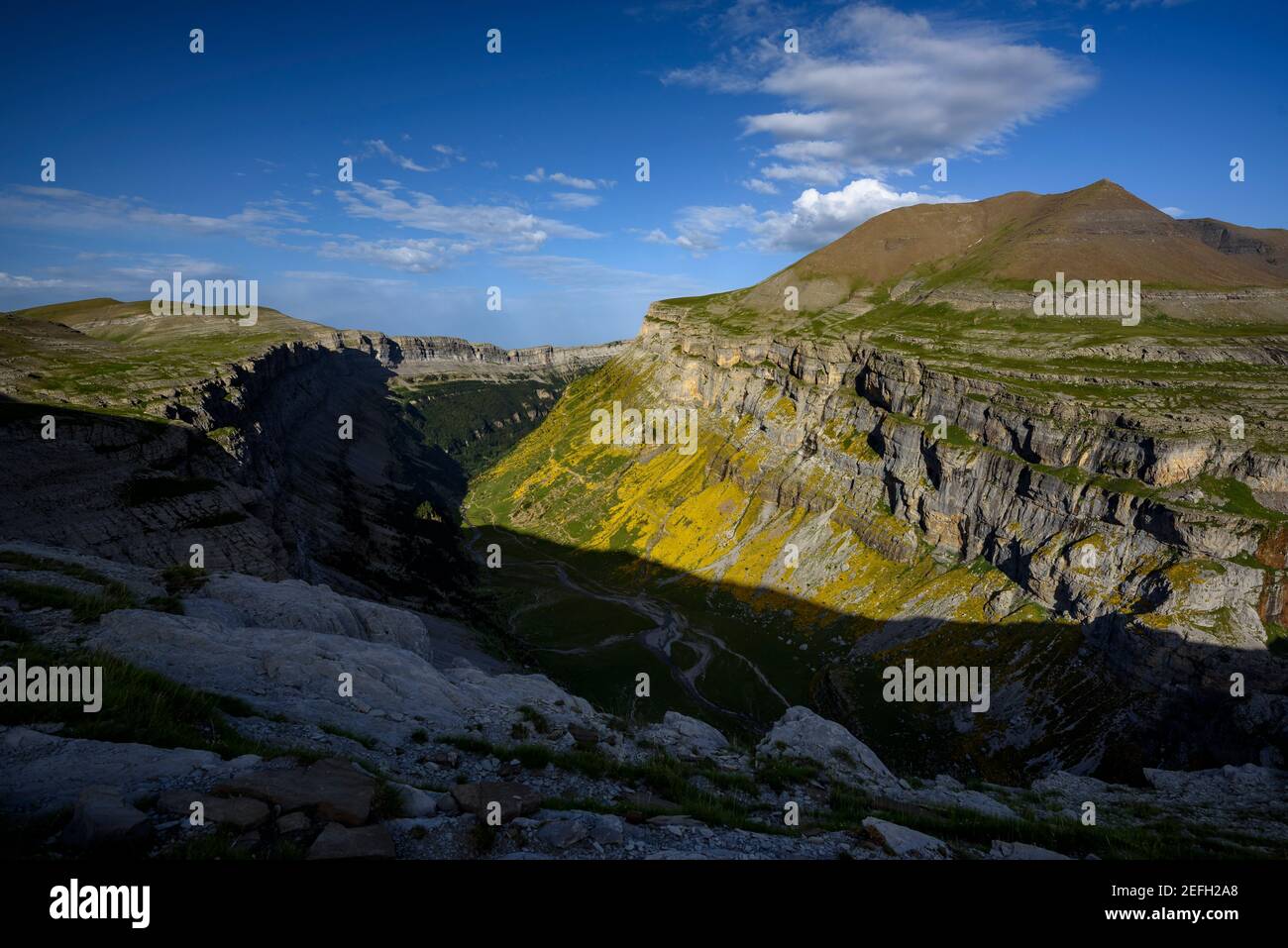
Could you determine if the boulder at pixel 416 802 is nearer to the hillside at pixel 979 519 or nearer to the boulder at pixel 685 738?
the boulder at pixel 685 738

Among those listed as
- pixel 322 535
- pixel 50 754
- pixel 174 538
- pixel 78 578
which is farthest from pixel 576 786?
pixel 322 535

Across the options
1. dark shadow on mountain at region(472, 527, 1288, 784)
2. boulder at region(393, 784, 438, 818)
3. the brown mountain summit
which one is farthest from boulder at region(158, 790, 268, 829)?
the brown mountain summit

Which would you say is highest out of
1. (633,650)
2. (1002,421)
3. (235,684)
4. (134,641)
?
(1002,421)

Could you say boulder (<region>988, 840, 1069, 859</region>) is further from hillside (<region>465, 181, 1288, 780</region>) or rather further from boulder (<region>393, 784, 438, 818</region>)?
hillside (<region>465, 181, 1288, 780</region>)

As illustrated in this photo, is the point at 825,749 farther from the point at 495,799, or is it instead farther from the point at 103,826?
the point at 103,826

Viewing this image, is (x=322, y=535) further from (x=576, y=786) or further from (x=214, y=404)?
(x=576, y=786)

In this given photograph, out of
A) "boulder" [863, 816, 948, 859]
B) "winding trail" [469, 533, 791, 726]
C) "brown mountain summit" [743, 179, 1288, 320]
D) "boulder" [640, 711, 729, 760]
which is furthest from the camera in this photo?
"brown mountain summit" [743, 179, 1288, 320]

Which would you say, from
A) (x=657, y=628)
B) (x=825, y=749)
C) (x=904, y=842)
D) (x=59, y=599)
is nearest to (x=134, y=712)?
(x=59, y=599)

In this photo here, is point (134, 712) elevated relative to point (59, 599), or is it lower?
lower

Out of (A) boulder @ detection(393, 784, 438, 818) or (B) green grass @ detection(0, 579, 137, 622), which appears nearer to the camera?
(A) boulder @ detection(393, 784, 438, 818)

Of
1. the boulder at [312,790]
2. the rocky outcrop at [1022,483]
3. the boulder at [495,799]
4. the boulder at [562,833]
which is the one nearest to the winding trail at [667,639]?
the rocky outcrop at [1022,483]

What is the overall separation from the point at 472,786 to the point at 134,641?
11.9 m

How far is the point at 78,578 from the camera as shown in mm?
19750
